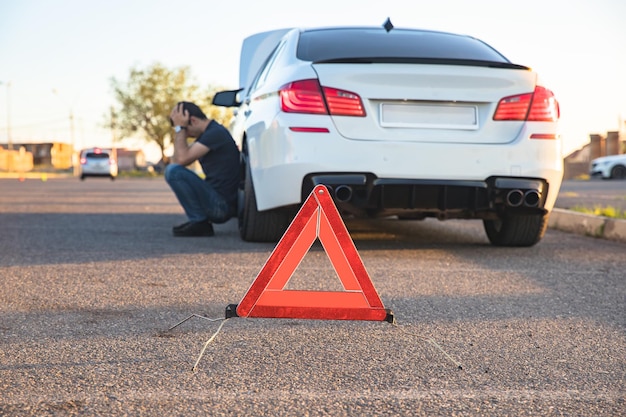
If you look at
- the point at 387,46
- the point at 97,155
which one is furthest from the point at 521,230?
the point at 97,155

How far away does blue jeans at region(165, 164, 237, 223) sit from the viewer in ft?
25.7

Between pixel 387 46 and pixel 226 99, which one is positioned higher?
pixel 387 46

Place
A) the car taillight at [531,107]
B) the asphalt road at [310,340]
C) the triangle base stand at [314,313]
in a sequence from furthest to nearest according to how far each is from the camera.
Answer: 1. the car taillight at [531,107]
2. the triangle base stand at [314,313]
3. the asphalt road at [310,340]

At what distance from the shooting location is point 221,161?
8008 millimetres

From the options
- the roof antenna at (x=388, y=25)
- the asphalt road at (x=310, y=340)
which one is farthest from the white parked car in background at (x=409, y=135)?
the roof antenna at (x=388, y=25)

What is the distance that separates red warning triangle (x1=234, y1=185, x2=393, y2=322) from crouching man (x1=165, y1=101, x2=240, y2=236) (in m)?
4.50

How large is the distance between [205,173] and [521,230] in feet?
9.45

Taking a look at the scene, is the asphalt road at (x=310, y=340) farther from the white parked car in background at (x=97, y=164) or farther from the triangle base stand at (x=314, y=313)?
the white parked car in background at (x=97, y=164)

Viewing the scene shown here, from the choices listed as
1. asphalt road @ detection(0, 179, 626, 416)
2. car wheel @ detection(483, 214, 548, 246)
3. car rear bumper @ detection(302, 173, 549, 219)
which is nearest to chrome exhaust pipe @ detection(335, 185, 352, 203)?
car rear bumper @ detection(302, 173, 549, 219)

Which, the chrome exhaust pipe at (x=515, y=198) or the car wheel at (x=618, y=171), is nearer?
the chrome exhaust pipe at (x=515, y=198)

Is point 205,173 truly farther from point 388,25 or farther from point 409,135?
point 409,135

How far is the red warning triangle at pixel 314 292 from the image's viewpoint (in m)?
3.33

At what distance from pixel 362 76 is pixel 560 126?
5.05ft

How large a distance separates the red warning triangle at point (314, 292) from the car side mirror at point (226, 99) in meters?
5.12
